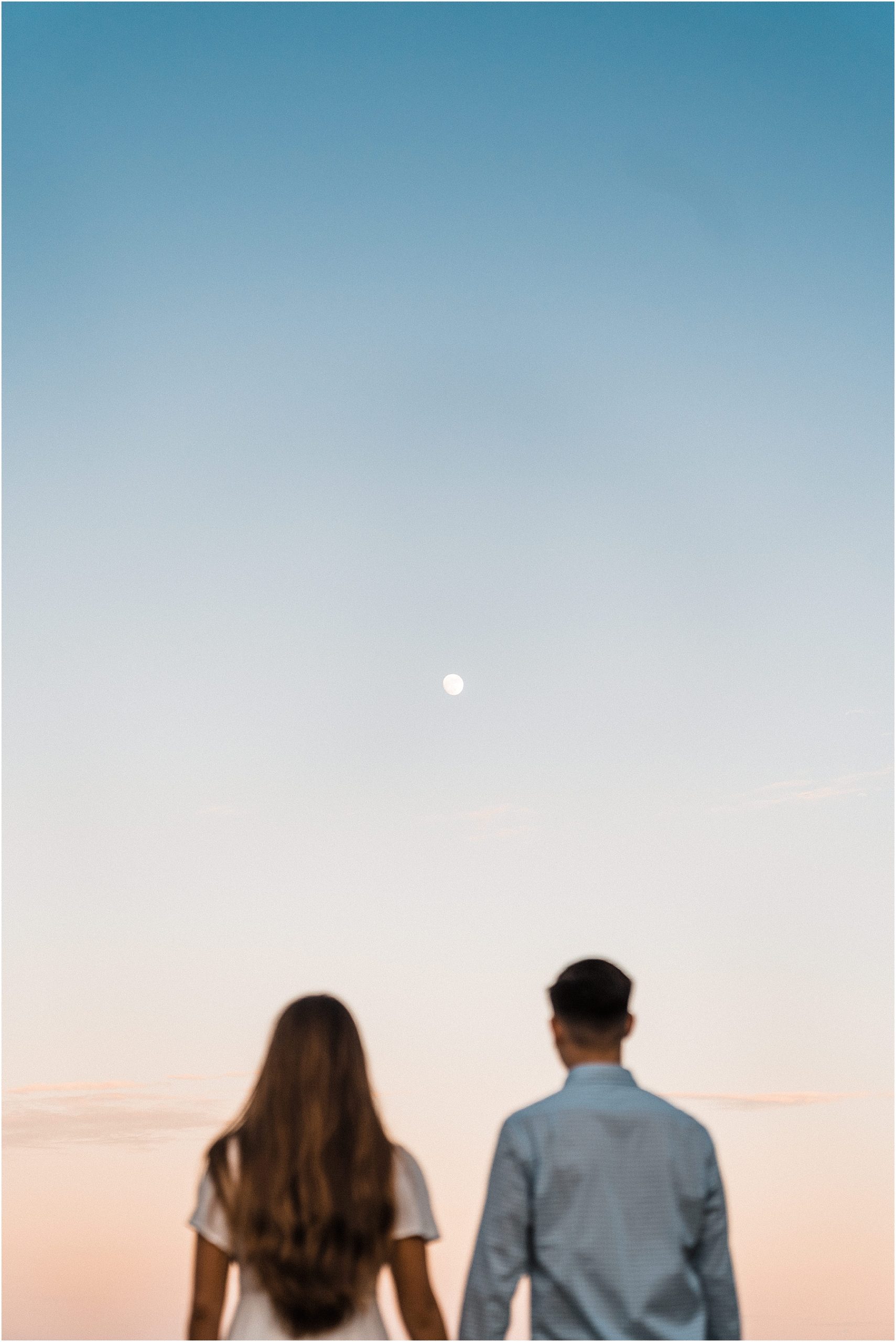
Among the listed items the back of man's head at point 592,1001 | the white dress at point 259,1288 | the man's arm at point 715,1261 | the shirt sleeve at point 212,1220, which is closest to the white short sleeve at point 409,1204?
the white dress at point 259,1288

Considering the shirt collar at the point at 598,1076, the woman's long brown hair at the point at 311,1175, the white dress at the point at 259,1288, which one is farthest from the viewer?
the shirt collar at the point at 598,1076

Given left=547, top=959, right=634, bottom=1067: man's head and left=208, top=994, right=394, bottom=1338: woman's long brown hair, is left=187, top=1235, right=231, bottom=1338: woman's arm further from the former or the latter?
left=547, top=959, right=634, bottom=1067: man's head

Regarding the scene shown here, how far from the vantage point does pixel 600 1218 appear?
141 inches

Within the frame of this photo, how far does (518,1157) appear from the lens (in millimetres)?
3668

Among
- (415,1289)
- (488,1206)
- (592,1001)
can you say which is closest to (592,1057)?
(592,1001)

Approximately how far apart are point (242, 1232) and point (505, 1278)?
768 millimetres

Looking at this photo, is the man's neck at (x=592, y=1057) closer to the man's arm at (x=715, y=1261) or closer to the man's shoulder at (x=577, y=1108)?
the man's shoulder at (x=577, y=1108)

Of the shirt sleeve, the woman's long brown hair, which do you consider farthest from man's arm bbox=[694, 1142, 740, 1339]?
the shirt sleeve

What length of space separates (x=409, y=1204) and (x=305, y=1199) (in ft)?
1.25

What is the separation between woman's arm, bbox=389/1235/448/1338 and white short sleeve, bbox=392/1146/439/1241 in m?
0.03

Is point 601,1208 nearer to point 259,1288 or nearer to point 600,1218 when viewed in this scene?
point 600,1218

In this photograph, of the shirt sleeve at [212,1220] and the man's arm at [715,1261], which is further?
the man's arm at [715,1261]

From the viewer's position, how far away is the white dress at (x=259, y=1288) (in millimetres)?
3623

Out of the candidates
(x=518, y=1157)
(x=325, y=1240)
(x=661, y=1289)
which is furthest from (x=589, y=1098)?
(x=325, y=1240)
